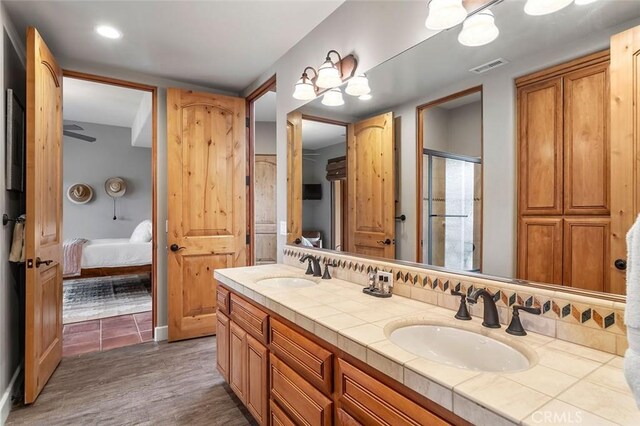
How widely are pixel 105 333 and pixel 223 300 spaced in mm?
2126

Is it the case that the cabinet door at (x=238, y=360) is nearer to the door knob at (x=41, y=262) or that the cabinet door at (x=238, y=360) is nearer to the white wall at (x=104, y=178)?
the door knob at (x=41, y=262)

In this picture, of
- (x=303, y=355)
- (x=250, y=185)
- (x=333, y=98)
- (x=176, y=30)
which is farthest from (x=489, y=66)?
(x=250, y=185)

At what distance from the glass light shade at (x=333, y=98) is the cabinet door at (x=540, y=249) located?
1.35 m

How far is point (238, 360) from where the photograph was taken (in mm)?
2025

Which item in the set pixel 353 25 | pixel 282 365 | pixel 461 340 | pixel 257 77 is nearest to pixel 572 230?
pixel 461 340

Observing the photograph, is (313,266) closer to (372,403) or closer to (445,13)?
(372,403)

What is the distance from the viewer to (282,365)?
154 centimetres

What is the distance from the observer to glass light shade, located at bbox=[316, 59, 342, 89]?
6.89 ft

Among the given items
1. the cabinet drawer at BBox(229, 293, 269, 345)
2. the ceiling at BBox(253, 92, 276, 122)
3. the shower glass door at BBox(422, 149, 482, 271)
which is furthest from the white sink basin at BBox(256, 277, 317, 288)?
the ceiling at BBox(253, 92, 276, 122)

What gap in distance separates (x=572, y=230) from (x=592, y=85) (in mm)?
459

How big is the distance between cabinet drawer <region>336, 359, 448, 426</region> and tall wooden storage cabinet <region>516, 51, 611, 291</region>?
66cm

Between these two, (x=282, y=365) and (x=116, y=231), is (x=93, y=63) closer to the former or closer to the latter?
(x=282, y=365)

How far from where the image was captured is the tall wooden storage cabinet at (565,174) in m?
1.04
